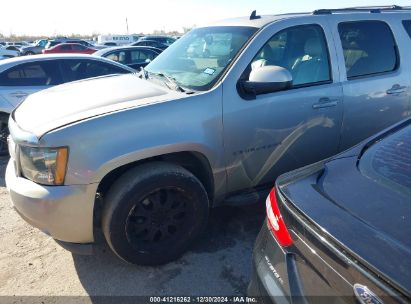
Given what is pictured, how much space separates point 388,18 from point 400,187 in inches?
110

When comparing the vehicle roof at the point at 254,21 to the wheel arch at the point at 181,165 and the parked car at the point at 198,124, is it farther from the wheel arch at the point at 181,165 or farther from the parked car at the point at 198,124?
the wheel arch at the point at 181,165

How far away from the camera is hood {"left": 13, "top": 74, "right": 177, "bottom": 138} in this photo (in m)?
2.59

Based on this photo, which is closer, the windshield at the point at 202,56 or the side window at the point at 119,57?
the windshield at the point at 202,56

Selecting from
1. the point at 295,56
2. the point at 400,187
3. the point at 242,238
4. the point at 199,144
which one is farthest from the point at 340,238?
the point at 295,56

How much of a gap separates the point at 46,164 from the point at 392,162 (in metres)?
2.08

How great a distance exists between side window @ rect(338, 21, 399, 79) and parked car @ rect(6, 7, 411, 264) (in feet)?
0.04

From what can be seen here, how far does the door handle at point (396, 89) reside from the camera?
3.65 meters

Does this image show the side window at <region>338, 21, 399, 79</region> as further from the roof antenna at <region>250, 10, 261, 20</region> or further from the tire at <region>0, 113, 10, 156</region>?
the tire at <region>0, 113, 10, 156</region>

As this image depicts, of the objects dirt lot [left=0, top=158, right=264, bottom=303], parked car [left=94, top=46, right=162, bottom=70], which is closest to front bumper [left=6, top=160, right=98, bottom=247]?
dirt lot [left=0, top=158, right=264, bottom=303]

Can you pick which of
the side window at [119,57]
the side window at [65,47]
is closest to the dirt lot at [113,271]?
the side window at [119,57]

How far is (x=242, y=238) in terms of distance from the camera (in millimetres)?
3320

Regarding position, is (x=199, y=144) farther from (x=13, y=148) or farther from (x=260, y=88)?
(x=13, y=148)

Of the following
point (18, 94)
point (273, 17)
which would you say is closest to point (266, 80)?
point (273, 17)

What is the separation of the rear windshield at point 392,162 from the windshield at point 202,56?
137cm
